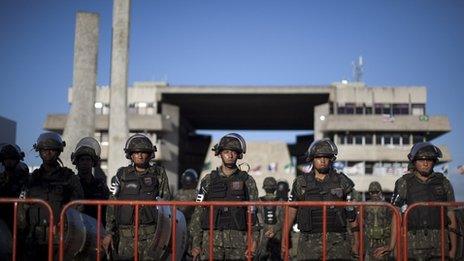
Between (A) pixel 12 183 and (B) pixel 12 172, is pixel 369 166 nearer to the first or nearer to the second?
(B) pixel 12 172

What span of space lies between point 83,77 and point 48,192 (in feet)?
57.6

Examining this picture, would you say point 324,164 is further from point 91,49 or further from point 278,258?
point 91,49

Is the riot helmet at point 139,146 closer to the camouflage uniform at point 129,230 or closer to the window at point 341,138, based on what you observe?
the camouflage uniform at point 129,230

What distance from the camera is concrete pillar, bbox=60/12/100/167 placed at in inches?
915

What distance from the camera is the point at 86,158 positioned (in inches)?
327

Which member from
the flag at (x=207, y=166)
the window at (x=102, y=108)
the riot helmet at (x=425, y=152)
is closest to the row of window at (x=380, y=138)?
the flag at (x=207, y=166)

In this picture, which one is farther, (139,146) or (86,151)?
(86,151)

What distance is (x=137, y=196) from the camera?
6.60 metres

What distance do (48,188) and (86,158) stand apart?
1.63m

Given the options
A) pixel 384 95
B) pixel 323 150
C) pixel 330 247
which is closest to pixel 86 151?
pixel 323 150

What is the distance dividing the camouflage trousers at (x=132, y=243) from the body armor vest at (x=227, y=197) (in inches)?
25.5

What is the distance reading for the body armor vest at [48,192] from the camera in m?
6.62

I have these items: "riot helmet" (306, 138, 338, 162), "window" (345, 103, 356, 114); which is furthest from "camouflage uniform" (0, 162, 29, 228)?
"window" (345, 103, 356, 114)

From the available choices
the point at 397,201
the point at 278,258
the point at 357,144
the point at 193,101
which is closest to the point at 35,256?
the point at 397,201
